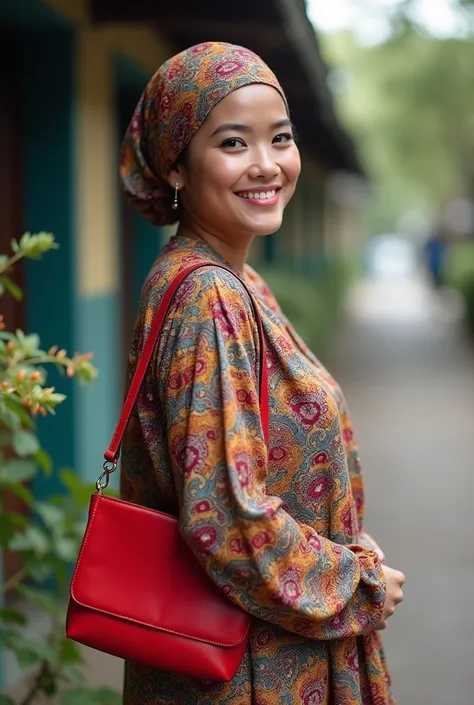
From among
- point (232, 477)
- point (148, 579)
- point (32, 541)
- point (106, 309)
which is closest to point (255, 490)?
point (232, 477)

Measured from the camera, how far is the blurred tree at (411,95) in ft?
73.7

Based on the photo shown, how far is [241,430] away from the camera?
174cm

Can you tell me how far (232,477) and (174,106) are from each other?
688 millimetres

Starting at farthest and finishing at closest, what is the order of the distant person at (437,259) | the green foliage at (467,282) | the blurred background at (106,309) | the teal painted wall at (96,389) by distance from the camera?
the distant person at (437,259)
the green foliage at (467,282)
the teal painted wall at (96,389)
the blurred background at (106,309)

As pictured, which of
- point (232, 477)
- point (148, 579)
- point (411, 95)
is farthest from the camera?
point (411, 95)

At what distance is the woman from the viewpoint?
174cm

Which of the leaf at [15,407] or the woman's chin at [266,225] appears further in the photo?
the leaf at [15,407]

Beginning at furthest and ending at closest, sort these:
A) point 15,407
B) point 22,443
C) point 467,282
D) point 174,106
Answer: point 467,282, point 22,443, point 15,407, point 174,106

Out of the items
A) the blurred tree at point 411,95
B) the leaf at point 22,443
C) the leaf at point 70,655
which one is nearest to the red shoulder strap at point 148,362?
the leaf at point 22,443

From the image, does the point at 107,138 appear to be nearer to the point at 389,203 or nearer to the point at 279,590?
the point at 279,590

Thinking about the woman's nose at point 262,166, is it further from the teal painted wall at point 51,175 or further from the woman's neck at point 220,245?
the teal painted wall at point 51,175

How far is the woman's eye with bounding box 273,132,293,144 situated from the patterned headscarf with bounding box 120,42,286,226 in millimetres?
70

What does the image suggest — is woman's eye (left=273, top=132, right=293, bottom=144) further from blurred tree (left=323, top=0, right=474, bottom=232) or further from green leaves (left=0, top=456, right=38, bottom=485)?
blurred tree (left=323, top=0, right=474, bottom=232)

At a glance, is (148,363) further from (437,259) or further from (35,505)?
(437,259)
